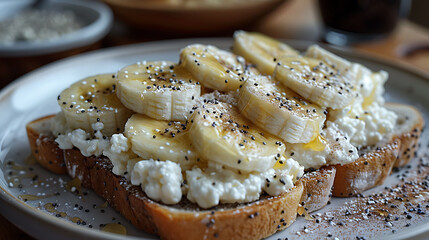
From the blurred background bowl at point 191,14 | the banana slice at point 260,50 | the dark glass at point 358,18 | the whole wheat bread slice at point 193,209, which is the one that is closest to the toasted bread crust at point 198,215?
the whole wheat bread slice at point 193,209

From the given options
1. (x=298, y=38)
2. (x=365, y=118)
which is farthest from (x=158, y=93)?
(x=298, y=38)

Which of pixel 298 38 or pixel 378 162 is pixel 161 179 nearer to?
pixel 378 162

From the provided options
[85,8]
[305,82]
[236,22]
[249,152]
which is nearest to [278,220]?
[249,152]

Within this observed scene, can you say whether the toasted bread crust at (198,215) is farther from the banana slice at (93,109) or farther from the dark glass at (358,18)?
the dark glass at (358,18)

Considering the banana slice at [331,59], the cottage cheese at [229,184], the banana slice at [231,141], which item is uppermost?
the banana slice at [331,59]

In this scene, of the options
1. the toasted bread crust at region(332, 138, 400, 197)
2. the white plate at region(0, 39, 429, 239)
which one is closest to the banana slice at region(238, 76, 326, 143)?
the toasted bread crust at region(332, 138, 400, 197)
